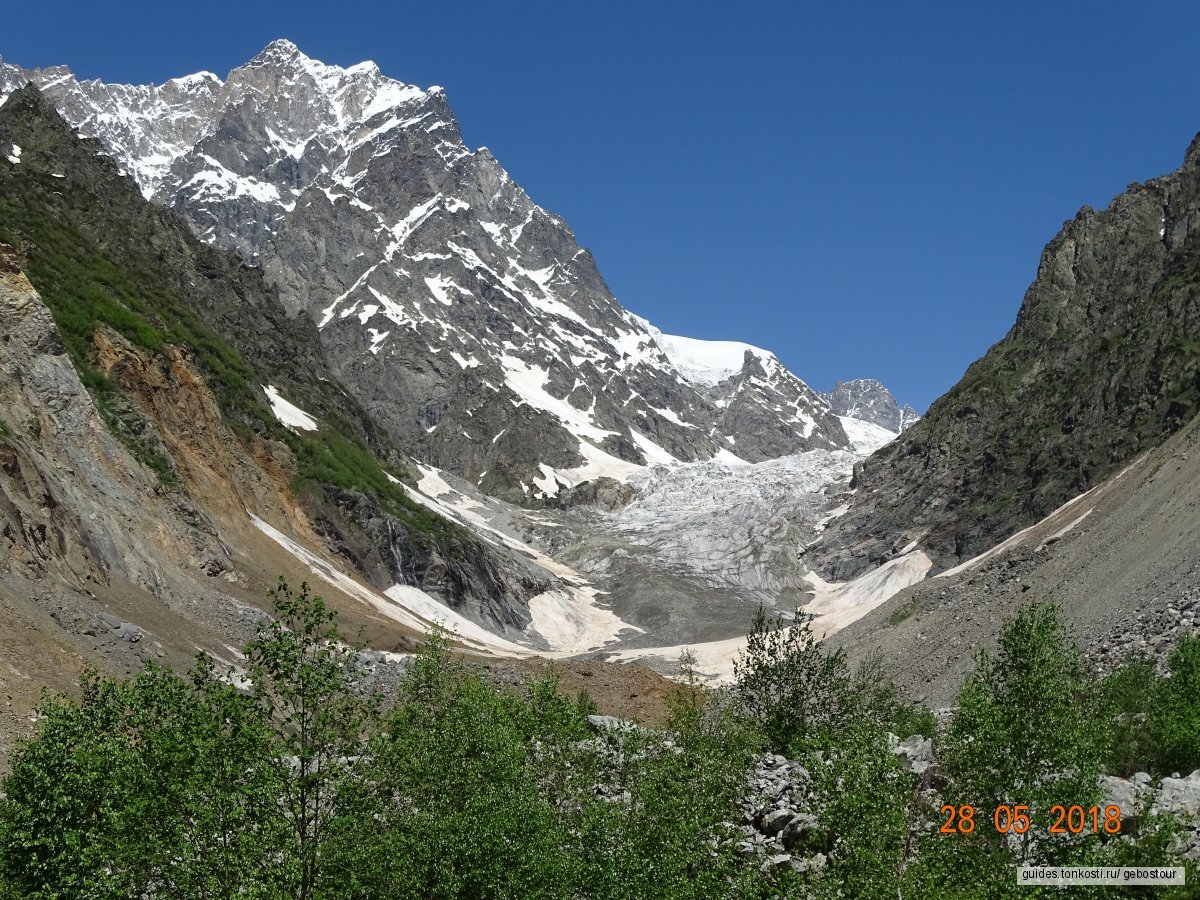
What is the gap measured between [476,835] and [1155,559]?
40368mm

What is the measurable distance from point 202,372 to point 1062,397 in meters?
89.2

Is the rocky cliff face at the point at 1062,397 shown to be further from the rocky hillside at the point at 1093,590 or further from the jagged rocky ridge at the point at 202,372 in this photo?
the jagged rocky ridge at the point at 202,372

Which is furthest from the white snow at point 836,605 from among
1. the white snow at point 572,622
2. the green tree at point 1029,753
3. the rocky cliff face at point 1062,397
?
the green tree at point 1029,753

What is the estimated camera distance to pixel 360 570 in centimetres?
9294

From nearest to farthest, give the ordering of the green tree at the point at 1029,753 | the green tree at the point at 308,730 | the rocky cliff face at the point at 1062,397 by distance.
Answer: the green tree at the point at 308,730, the green tree at the point at 1029,753, the rocky cliff face at the point at 1062,397

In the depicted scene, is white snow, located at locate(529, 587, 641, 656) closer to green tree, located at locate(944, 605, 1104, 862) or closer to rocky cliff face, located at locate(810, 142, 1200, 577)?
rocky cliff face, located at locate(810, 142, 1200, 577)

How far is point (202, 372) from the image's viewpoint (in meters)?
89.9

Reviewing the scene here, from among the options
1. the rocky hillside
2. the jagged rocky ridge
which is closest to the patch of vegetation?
the rocky hillside

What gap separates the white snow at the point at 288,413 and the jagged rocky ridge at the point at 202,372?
1.50m

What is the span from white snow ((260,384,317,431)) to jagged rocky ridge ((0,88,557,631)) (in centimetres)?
150

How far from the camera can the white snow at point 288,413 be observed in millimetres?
108375

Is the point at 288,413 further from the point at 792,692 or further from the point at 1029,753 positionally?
the point at 1029,753

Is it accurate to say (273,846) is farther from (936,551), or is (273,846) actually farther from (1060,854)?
(936,551)

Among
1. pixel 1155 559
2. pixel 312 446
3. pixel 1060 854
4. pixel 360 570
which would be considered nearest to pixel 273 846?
pixel 1060 854
